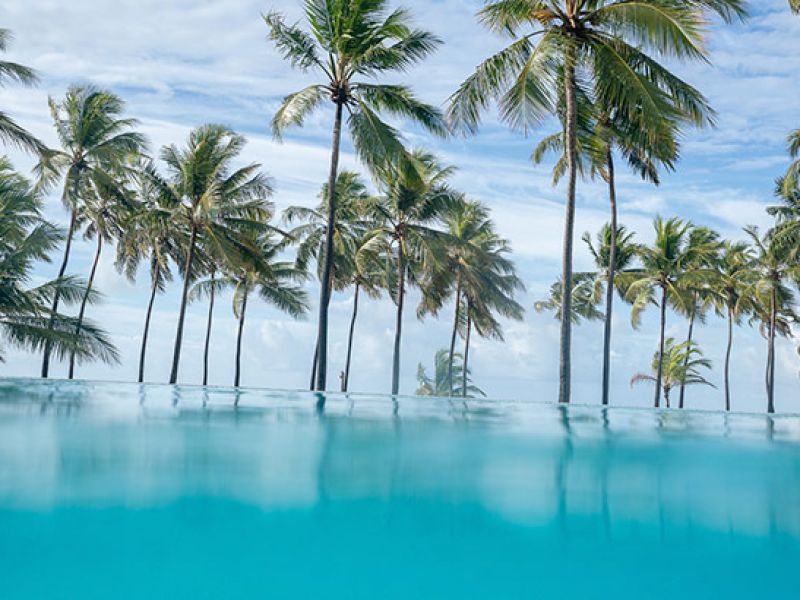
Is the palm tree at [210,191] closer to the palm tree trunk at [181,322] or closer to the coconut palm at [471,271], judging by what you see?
the palm tree trunk at [181,322]

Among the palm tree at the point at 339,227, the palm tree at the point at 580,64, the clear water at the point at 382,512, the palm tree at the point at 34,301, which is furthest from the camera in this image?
the palm tree at the point at 339,227

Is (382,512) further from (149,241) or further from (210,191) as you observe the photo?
(149,241)

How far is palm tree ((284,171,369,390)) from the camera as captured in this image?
22.5 metres

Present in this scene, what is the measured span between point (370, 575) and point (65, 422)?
→ 12.0 ft

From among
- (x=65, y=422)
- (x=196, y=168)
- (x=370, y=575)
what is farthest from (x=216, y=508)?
(x=196, y=168)

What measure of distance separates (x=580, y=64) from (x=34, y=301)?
10018mm

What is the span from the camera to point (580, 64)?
11.6 m

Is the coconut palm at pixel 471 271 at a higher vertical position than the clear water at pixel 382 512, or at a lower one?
higher

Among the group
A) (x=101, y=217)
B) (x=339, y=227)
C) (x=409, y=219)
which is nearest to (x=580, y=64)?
(x=409, y=219)

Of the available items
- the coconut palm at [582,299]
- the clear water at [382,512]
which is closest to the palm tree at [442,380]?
the coconut palm at [582,299]

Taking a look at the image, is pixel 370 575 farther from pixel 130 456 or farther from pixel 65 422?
pixel 65 422

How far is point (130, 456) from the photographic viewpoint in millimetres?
4109

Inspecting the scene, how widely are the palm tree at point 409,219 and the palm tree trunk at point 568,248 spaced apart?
8.33 meters

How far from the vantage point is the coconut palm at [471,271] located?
913 inches
